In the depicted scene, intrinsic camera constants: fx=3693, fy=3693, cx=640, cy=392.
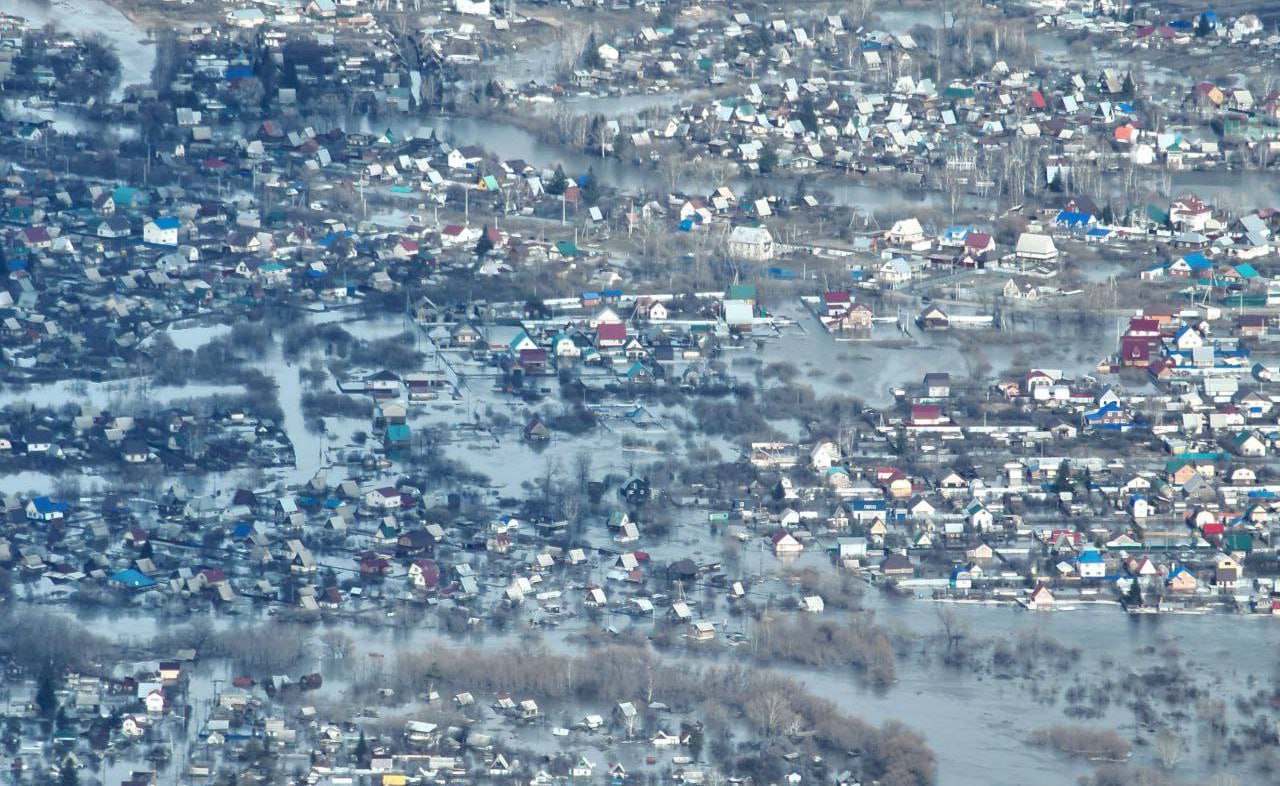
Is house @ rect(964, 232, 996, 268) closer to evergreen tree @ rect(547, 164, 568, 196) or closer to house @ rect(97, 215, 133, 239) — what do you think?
evergreen tree @ rect(547, 164, 568, 196)

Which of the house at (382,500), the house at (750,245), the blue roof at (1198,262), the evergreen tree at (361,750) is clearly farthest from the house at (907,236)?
the evergreen tree at (361,750)

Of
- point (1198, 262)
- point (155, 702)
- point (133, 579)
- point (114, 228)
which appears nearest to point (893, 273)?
point (1198, 262)

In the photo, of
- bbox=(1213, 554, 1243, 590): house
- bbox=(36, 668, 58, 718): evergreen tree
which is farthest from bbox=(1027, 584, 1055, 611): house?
bbox=(36, 668, 58, 718): evergreen tree

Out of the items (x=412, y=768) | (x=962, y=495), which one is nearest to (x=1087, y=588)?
(x=962, y=495)

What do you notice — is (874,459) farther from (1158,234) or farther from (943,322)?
(1158,234)

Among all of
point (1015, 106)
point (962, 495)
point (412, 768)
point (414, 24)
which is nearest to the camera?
point (412, 768)
